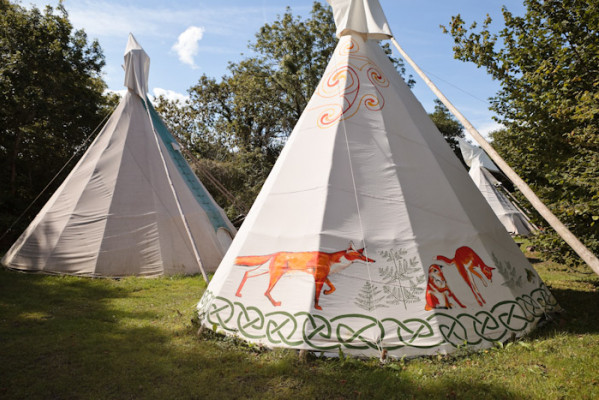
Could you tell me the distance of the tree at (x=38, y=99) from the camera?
12.4 meters

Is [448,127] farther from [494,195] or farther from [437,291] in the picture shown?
[437,291]

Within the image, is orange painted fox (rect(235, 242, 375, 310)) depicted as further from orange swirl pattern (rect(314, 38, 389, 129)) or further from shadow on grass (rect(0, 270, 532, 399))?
orange swirl pattern (rect(314, 38, 389, 129))

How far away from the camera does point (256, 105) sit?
71.9 feet

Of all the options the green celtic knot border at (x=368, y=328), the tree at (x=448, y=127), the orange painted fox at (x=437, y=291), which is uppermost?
the tree at (x=448, y=127)

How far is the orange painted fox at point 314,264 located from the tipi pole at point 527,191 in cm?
169

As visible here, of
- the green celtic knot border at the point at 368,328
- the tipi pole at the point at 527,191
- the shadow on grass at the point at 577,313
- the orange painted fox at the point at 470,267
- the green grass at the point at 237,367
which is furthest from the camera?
the shadow on grass at the point at 577,313

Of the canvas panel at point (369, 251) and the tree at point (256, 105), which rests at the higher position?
the tree at point (256, 105)

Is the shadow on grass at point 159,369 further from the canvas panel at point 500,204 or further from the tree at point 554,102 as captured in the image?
the canvas panel at point 500,204

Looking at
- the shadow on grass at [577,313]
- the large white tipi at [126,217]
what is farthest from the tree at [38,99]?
the shadow on grass at [577,313]

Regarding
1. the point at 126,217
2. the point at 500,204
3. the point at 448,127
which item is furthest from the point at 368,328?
the point at 448,127

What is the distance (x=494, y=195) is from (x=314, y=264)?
17.8 meters

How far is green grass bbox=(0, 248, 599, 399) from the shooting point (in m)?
3.13

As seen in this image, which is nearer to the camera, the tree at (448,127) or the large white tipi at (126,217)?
the large white tipi at (126,217)

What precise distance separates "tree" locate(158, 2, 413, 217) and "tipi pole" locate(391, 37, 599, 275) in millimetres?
14138
